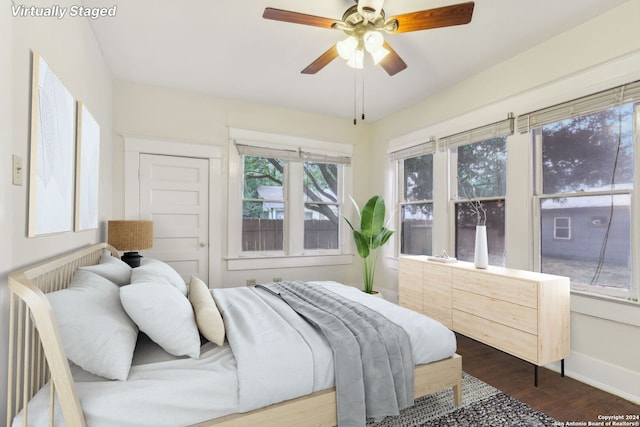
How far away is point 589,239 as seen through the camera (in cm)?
248

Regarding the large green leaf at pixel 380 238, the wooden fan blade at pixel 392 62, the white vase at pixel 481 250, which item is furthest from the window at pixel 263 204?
the white vase at pixel 481 250

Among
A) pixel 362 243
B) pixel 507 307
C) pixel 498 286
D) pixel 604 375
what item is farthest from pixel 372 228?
pixel 604 375

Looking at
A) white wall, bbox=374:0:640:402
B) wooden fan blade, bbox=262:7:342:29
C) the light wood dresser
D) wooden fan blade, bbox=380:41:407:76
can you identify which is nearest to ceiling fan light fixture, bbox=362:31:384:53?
wooden fan blade, bbox=380:41:407:76

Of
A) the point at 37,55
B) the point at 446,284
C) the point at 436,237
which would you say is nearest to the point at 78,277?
the point at 37,55

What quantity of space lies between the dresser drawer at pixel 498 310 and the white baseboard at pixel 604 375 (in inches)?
23.1

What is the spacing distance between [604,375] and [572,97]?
2100mm

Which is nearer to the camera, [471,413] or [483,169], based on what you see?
[471,413]

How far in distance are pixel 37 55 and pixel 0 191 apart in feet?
2.31

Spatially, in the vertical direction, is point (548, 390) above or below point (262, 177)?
below

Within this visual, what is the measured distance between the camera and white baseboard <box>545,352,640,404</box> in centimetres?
217

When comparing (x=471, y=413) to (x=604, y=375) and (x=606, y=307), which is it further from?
(x=606, y=307)

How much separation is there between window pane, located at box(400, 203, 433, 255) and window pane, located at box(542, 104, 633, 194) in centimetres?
140

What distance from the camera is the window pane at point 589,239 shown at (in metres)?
2.29

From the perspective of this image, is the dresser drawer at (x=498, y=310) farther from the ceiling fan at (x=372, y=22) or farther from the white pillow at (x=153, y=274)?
the white pillow at (x=153, y=274)
